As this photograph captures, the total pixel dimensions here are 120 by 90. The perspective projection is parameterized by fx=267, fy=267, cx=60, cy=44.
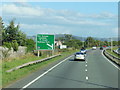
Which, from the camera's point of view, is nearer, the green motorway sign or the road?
the road

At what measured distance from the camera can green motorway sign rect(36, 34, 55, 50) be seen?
4288 centimetres

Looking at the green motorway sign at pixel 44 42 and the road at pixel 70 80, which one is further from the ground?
the green motorway sign at pixel 44 42

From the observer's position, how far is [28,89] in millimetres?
12641

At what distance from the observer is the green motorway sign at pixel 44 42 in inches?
1688

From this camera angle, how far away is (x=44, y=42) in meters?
43.1

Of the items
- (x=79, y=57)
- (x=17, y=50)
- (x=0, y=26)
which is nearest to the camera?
(x=79, y=57)

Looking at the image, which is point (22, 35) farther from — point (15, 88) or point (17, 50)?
point (15, 88)

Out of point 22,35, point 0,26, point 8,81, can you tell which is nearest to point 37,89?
point 8,81

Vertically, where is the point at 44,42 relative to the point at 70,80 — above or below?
above

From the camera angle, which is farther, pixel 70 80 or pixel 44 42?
pixel 44 42

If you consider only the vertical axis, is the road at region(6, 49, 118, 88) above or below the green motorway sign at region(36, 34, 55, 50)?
below

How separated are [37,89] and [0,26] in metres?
44.0

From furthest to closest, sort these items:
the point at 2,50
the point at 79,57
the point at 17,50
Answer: the point at 17,50 < the point at 79,57 < the point at 2,50

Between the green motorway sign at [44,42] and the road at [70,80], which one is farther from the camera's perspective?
the green motorway sign at [44,42]
